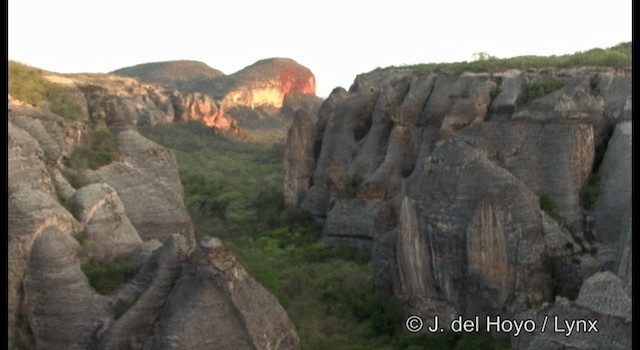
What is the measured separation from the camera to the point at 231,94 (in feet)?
257

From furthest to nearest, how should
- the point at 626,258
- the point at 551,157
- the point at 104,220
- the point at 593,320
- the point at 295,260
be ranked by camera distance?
the point at 295,260 < the point at 551,157 < the point at 104,220 < the point at 626,258 < the point at 593,320

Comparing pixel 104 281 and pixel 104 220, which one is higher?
pixel 104 220

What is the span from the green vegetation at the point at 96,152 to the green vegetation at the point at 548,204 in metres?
9.16

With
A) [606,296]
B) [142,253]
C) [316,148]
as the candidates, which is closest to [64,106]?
[142,253]

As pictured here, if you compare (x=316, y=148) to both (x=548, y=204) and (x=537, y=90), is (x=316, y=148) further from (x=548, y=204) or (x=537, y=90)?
(x=548, y=204)

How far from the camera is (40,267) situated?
12.4m

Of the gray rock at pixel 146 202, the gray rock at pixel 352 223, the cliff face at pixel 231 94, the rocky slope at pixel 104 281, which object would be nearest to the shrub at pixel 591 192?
the rocky slope at pixel 104 281

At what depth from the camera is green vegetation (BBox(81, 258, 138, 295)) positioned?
1274 cm

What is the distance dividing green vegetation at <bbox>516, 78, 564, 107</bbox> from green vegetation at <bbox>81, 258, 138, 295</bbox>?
46.2 feet

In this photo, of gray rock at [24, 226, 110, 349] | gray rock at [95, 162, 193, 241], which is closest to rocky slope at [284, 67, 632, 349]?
gray rock at [95, 162, 193, 241]

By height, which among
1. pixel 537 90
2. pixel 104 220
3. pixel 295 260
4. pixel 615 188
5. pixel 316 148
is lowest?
pixel 295 260

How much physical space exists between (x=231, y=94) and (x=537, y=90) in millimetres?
56542
